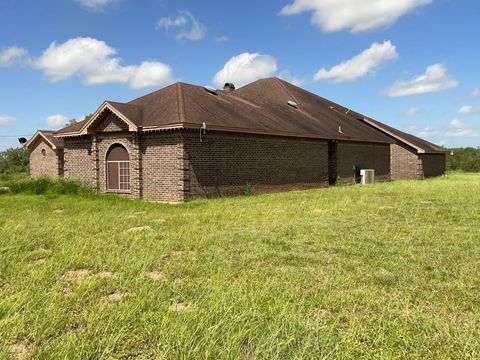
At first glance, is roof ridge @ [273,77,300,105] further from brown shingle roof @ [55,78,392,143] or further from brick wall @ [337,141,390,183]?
brick wall @ [337,141,390,183]

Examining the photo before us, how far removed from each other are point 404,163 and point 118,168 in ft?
81.4

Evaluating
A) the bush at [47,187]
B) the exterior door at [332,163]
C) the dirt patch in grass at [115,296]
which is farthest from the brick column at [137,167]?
the dirt patch in grass at [115,296]

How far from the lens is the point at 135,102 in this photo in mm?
21625

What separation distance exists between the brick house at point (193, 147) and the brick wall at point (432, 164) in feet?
44.2

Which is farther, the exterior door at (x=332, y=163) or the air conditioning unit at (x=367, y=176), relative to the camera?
the air conditioning unit at (x=367, y=176)

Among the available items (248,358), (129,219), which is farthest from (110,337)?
(129,219)

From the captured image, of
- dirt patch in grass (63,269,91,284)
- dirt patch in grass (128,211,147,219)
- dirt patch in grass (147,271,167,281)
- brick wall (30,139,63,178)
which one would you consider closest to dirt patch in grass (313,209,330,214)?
dirt patch in grass (128,211,147,219)

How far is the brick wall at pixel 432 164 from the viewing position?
35.7 meters

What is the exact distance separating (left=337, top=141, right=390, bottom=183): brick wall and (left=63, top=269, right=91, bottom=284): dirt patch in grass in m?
22.5

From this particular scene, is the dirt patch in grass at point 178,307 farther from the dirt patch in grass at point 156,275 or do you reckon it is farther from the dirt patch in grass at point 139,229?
the dirt patch in grass at point 139,229

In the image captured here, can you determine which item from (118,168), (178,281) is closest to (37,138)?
(118,168)

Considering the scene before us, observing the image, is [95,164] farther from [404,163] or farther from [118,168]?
[404,163]

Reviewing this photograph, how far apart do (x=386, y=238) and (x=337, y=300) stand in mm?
3944

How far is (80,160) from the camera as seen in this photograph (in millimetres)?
21234
